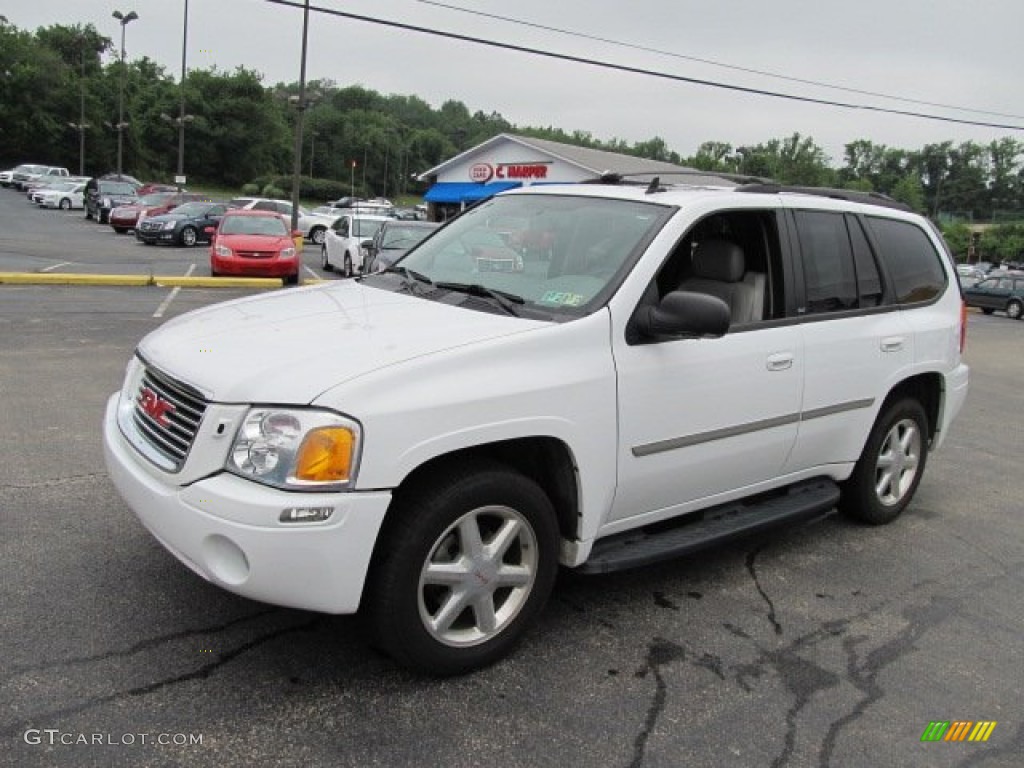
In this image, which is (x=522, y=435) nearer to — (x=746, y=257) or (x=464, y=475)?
(x=464, y=475)

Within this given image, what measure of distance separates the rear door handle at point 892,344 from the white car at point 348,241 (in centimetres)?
Result: 1687

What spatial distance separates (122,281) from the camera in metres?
15.6

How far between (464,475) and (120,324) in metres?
9.23

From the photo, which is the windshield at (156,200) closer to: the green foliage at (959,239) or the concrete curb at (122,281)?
the concrete curb at (122,281)

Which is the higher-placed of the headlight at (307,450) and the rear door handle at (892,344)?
the rear door handle at (892,344)

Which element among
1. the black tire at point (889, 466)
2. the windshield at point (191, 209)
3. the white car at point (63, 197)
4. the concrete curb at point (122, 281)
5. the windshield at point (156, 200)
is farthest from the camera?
the white car at point (63, 197)

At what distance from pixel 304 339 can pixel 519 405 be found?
2.70 ft

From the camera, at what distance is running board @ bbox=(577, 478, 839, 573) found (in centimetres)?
353

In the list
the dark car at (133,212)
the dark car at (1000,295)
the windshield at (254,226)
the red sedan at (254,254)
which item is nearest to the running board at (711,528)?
the red sedan at (254,254)

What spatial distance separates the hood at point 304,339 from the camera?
2.83 meters

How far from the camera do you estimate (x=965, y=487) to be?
618 cm

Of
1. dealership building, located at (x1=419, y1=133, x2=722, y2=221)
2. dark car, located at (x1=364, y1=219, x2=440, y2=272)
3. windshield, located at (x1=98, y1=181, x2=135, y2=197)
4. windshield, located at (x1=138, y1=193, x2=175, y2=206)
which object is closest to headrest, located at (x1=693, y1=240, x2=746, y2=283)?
Result: dark car, located at (x1=364, y1=219, x2=440, y2=272)

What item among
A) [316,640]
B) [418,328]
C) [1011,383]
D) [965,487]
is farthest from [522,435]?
[1011,383]

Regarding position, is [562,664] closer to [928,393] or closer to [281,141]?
[928,393]
